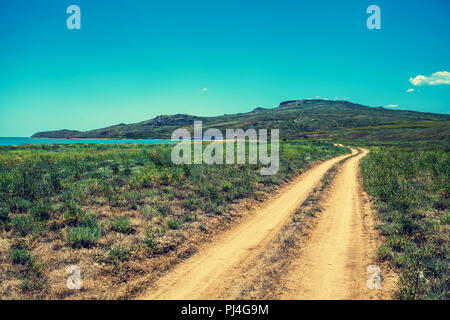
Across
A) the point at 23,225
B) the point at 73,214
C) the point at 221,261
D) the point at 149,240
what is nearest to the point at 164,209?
the point at 149,240

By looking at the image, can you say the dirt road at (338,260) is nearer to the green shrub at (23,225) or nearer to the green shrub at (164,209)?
the green shrub at (164,209)

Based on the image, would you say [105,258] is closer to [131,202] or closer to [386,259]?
[131,202]

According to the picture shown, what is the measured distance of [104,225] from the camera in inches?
296

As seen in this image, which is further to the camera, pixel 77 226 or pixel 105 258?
pixel 77 226

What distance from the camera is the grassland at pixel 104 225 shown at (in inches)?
198

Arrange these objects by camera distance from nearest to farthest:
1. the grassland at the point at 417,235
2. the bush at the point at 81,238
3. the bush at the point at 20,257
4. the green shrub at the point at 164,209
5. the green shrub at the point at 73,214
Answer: the grassland at the point at 417,235 → the bush at the point at 20,257 → the bush at the point at 81,238 → the green shrub at the point at 73,214 → the green shrub at the point at 164,209

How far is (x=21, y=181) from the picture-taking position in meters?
10.8

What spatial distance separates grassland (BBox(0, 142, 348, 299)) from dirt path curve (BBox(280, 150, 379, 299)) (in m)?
3.17

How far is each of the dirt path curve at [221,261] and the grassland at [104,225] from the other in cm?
50

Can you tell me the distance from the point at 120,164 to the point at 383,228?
1784cm

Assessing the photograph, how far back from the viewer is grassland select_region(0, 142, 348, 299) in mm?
5034

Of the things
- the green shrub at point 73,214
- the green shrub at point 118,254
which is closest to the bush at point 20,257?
the green shrub at point 118,254
